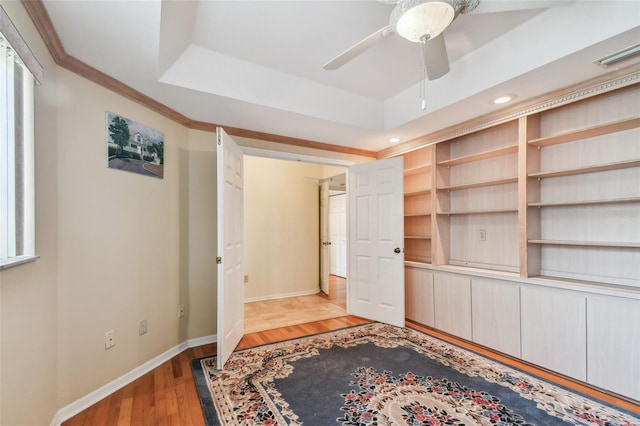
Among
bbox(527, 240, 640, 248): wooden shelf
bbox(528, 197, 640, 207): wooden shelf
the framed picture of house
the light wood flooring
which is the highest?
the framed picture of house

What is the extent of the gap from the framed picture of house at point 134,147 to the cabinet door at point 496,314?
131 inches

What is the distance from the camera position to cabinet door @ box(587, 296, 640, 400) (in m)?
2.00

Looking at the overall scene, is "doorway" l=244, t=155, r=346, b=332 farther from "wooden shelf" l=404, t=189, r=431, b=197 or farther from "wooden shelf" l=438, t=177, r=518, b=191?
"wooden shelf" l=438, t=177, r=518, b=191

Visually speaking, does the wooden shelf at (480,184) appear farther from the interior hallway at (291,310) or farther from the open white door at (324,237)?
the open white door at (324,237)

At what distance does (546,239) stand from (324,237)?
342 centimetres

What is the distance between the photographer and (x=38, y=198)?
1.72m

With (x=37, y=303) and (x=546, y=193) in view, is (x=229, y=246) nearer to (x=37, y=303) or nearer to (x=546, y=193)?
(x=37, y=303)

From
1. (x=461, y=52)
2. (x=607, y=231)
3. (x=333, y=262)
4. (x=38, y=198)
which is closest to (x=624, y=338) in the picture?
(x=607, y=231)

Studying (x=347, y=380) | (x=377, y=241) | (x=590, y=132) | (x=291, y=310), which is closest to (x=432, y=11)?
(x=590, y=132)

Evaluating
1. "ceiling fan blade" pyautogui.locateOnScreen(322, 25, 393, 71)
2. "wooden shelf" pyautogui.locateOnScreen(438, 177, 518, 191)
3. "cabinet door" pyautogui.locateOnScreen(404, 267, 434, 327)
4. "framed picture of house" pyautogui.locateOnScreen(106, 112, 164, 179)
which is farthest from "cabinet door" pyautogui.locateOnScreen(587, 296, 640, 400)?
"framed picture of house" pyautogui.locateOnScreen(106, 112, 164, 179)

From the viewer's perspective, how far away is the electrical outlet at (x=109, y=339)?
217cm

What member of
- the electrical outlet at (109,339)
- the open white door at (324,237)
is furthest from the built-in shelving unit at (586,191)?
the electrical outlet at (109,339)

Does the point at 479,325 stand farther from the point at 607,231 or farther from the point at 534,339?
the point at 607,231

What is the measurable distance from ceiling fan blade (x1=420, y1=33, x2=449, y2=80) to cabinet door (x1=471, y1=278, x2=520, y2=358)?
2.03 metres
